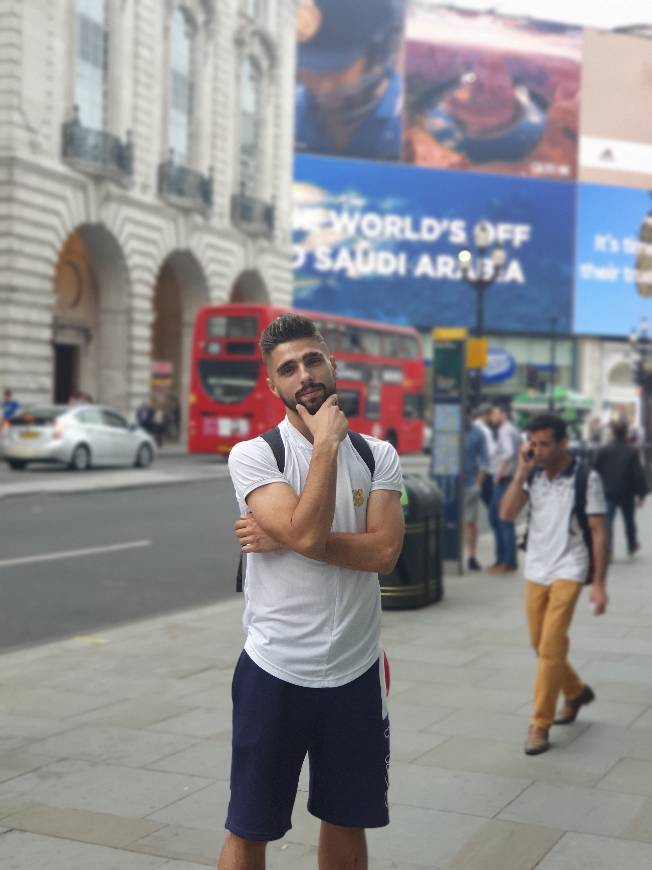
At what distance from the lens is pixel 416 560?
34.4 ft

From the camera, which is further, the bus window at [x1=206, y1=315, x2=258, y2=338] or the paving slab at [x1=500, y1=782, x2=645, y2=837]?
the bus window at [x1=206, y1=315, x2=258, y2=338]

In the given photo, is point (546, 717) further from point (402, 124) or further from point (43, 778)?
point (402, 124)

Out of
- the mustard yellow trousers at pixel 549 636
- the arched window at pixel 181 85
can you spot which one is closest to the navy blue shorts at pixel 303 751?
the mustard yellow trousers at pixel 549 636

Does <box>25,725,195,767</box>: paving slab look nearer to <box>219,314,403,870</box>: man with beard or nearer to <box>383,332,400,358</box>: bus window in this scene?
<box>219,314,403,870</box>: man with beard

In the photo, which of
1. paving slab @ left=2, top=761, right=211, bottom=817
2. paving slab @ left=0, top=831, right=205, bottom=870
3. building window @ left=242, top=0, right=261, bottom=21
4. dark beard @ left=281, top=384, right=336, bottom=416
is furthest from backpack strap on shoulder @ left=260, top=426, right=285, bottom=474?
building window @ left=242, top=0, right=261, bottom=21

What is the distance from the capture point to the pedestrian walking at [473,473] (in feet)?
45.1

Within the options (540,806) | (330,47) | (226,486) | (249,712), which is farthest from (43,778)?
(330,47)

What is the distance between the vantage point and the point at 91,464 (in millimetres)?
27047

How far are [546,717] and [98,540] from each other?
9.72 meters

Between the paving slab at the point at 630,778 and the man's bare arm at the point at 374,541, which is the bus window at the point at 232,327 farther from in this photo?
the man's bare arm at the point at 374,541

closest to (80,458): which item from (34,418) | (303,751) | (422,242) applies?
(34,418)

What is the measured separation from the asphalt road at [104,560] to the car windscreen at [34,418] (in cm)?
552

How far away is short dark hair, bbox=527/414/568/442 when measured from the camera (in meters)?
6.30

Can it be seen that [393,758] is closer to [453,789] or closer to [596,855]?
[453,789]
